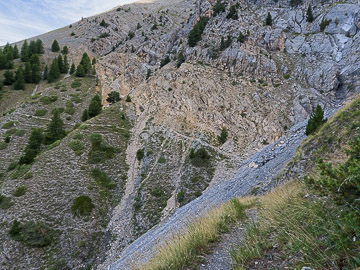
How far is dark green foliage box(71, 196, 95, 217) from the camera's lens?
1068 inches

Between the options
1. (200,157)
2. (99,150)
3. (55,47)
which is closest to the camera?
(200,157)

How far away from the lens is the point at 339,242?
2.71 metres

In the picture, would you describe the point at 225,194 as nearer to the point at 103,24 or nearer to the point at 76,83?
the point at 76,83

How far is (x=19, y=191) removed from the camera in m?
27.6

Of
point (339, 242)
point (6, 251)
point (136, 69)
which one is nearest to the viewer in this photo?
point (339, 242)

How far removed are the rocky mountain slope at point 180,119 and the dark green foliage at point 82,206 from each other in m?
0.74

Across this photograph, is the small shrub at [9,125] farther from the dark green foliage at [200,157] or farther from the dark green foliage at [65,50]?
the dark green foliage at [65,50]

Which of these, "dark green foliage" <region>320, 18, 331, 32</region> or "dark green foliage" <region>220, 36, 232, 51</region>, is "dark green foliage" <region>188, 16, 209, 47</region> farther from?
"dark green foliage" <region>320, 18, 331, 32</region>

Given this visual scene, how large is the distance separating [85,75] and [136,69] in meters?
21.0

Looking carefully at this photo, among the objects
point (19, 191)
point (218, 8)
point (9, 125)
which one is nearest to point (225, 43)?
point (218, 8)

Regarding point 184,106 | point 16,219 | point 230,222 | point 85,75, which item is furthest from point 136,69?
point 230,222

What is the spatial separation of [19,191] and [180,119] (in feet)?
99.3

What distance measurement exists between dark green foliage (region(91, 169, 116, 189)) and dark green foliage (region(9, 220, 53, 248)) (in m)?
9.75

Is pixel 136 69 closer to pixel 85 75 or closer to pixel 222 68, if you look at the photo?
pixel 85 75
